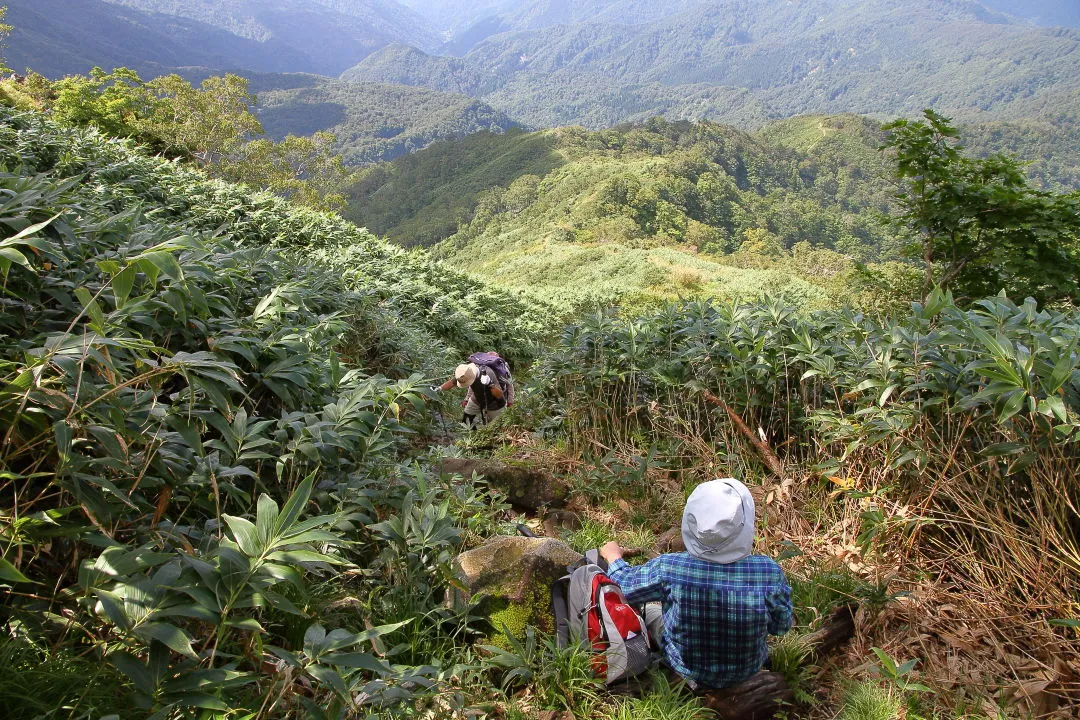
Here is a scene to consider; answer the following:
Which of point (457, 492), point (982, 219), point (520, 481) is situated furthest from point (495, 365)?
point (982, 219)

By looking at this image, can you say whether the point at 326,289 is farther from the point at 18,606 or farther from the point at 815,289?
the point at 815,289

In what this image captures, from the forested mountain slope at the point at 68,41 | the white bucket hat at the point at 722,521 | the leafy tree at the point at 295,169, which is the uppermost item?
the forested mountain slope at the point at 68,41

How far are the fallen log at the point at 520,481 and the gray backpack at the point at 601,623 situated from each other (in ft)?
4.82

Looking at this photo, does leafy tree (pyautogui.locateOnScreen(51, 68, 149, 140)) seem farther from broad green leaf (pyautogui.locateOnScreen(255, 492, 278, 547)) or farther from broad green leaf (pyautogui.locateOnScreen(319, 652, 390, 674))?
broad green leaf (pyautogui.locateOnScreen(319, 652, 390, 674))

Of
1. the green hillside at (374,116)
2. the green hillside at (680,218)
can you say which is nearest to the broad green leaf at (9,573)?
the green hillside at (680,218)

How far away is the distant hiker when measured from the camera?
555 cm

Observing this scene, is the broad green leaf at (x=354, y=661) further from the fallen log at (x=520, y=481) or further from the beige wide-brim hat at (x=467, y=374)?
the beige wide-brim hat at (x=467, y=374)

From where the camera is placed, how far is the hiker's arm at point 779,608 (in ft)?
7.45

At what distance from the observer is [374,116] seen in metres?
153

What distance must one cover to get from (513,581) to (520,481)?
1.52m

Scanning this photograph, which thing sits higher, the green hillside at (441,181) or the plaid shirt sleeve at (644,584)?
the plaid shirt sleeve at (644,584)

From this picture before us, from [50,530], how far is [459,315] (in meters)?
7.70

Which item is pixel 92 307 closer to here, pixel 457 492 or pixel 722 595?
pixel 457 492

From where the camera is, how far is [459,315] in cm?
908
